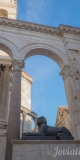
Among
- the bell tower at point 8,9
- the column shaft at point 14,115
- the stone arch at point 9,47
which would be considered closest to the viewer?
the column shaft at point 14,115

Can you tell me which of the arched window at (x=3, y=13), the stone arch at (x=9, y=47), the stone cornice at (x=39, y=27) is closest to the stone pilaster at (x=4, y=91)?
the stone arch at (x=9, y=47)

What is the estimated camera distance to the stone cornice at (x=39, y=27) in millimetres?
9773

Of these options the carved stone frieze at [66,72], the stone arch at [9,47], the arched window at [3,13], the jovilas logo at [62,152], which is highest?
the arched window at [3,13]

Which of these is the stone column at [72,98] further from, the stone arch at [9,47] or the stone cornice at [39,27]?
the stone cornice at [39,27]

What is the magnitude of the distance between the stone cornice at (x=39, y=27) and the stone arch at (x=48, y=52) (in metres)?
1.41

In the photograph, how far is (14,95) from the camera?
6852 mm

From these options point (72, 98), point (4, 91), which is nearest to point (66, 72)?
point (72, 98)

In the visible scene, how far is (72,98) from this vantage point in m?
7.59

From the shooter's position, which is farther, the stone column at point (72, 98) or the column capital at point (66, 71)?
the column capital at point (66, 71)

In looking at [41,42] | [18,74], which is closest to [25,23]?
[41,42]

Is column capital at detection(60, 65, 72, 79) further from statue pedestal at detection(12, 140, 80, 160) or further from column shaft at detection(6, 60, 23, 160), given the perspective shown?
statue pedestal at detection(12, 140, 80, 160)

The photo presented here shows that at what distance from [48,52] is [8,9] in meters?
11.0

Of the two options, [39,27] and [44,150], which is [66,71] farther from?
[44,150]

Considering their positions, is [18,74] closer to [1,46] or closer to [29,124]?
[1,46]
